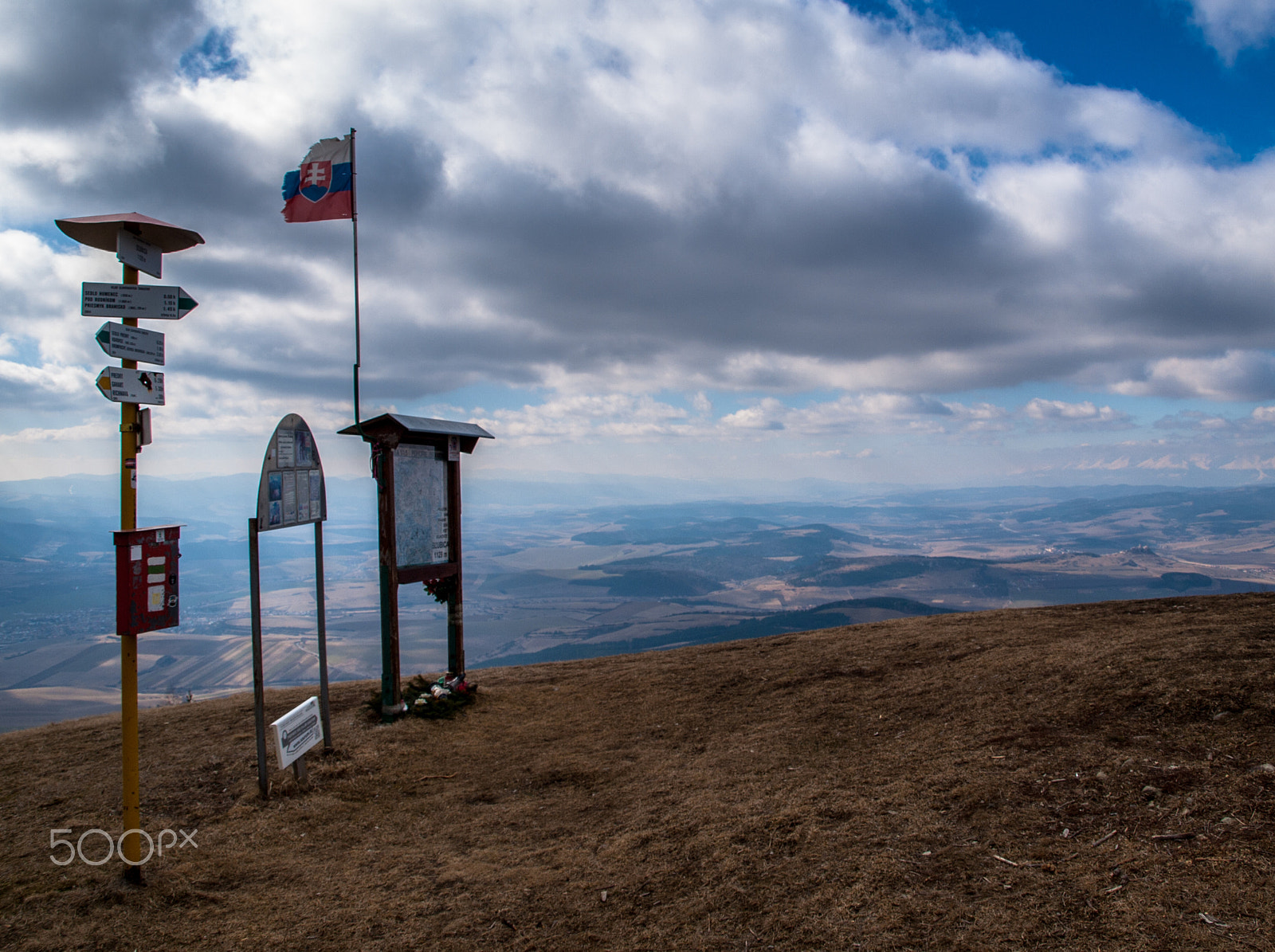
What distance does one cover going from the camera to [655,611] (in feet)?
563

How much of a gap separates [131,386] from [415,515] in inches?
245

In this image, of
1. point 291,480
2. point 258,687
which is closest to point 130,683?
point 258,687

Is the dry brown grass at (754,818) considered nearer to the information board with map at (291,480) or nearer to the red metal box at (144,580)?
→ the red metal box at (144,580)

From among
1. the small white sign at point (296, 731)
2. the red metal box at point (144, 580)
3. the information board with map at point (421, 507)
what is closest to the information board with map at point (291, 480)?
the red metal box at point (144, 580)

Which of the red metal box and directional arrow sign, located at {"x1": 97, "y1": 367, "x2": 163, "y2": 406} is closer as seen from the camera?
directional arrow sign, located at {"x1": 97, "y1": 367, "x2": 163, "y2": 406}

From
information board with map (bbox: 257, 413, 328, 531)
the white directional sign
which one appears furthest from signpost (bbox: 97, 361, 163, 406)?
A: information board with map (bbox: 257, 413, 328, 531)

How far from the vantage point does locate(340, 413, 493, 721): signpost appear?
421 inches

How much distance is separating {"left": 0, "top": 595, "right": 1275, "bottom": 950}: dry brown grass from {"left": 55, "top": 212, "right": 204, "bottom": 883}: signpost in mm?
712

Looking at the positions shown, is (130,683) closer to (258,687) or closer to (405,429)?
(258,687)

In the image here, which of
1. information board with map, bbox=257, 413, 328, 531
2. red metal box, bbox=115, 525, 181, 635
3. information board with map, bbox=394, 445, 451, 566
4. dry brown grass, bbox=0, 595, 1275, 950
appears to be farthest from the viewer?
information board with map, bbox=394, 445, 451, 566

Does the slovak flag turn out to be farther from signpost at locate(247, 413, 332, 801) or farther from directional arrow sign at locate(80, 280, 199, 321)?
directional arrow sign at locate(80, 280, 199, 321)

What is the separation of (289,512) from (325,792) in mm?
3356

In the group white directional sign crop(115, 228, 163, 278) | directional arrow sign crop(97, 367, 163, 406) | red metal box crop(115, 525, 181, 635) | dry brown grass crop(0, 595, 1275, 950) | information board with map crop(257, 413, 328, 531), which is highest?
white directional sign crop(115, 228, 163, 278)

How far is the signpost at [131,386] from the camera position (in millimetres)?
5312
